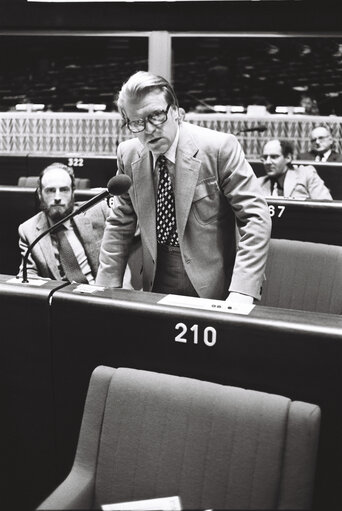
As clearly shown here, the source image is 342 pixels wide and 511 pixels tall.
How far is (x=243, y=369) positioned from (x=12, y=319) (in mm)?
635

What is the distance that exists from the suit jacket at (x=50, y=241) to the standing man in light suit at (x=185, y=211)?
0.79m

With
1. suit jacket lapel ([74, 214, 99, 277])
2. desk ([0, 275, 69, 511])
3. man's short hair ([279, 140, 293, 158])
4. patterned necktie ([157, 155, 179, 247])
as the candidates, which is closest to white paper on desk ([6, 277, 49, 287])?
desk ([0, 275, 69, 511])

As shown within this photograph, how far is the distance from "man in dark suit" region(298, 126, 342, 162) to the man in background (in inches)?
43.4

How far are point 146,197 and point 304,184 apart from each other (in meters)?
2.82

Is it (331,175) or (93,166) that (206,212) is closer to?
(331,175)

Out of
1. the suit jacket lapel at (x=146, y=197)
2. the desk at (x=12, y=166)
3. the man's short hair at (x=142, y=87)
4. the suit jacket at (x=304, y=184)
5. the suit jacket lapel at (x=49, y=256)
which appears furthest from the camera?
the desk at (x=12, y=166)

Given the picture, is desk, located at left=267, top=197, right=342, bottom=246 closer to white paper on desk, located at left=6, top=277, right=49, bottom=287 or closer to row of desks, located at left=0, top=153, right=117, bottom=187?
white paper on desk, located at left=6, top=277, right=49, bottom=287

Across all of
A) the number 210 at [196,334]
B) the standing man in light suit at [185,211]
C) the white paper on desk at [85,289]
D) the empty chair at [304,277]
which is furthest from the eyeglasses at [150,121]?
the empty chair at [304,277]

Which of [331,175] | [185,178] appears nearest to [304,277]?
[185,178]

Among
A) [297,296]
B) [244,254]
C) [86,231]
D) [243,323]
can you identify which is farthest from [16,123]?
[243,323]

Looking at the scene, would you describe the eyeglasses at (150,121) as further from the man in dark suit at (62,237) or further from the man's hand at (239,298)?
the man in dark suit at (62,237)

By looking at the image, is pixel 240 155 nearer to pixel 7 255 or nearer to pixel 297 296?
pixel 297 296

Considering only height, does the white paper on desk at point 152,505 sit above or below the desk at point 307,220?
below

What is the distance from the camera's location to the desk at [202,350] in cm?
135
